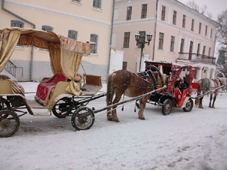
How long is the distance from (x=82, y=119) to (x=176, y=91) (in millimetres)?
4997

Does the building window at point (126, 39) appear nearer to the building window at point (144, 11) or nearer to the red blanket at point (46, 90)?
the building window at point (144, 11)

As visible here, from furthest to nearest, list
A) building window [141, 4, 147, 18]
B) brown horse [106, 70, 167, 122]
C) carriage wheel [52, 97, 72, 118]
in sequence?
building window [141, 4, 147, 18], brown horse [106, 70, 167, 122], carriage wheel [52, 97, 72, 118]

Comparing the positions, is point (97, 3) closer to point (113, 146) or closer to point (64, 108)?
point (64, 108)

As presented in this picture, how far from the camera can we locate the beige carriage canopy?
464cm

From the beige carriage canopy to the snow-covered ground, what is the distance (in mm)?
1341

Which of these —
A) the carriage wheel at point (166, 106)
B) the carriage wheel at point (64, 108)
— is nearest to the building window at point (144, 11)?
the carriage wheel at point (166, 106)

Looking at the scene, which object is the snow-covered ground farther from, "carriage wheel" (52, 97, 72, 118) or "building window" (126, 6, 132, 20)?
"building window" (126, 6, 132, 20)

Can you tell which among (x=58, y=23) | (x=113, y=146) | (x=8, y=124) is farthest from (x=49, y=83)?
(x=58, y=23)

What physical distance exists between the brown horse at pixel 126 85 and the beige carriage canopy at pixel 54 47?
4.33ft

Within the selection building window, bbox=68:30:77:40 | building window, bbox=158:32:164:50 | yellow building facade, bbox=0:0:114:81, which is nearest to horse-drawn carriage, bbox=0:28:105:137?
yellow building facade, bbox=0:0:114:81

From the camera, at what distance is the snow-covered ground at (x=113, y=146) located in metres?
3.97

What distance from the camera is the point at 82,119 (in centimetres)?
571

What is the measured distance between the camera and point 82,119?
5707 millimetres

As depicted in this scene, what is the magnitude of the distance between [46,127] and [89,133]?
125cm
